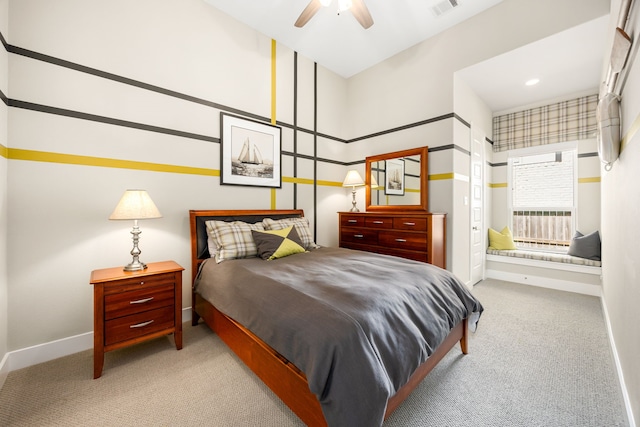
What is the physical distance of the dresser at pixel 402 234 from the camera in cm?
298

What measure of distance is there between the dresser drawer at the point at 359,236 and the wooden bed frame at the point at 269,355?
165 centimetres

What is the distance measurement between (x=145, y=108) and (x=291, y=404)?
2.76 metres

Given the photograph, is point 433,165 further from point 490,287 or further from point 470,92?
point 490,287

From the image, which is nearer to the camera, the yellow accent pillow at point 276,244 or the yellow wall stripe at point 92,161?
the yellow wall stripe at point 92,161

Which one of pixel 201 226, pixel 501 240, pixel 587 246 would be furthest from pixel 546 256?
pixel 201 226

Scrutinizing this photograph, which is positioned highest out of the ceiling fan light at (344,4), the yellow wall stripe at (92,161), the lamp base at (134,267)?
the ceiling fan light at (344,4)

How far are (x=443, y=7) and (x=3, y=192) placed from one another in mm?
4380

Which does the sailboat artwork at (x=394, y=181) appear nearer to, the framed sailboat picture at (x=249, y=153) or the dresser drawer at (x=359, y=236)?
the dresser drawer at (x=359, y=236)

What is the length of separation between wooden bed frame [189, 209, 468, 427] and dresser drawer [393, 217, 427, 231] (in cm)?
123

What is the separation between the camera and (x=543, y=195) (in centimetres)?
417

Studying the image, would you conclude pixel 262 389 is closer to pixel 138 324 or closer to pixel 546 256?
pixel 138 324

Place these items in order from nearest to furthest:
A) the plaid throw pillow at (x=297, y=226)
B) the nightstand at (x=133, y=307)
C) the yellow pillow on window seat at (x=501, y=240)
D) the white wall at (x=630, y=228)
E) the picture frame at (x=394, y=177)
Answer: the white wall at (x=630, y=228) < the nightstand at (x=133, y=307) < the plaid throw pillow at (x=297, y=226) < the picture frame at (x=394, y=177) < the yellow pillow on window seat at (x=501, y=240)

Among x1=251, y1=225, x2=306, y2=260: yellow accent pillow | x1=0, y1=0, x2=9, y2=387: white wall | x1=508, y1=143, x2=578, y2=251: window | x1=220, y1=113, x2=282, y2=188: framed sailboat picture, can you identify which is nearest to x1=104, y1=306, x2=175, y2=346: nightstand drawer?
x1=0, y1=0, x2=9, y2=387: white wall

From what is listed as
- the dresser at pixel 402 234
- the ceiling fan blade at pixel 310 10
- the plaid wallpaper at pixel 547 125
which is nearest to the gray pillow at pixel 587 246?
the plaid wallpaper at pixel 547 125
